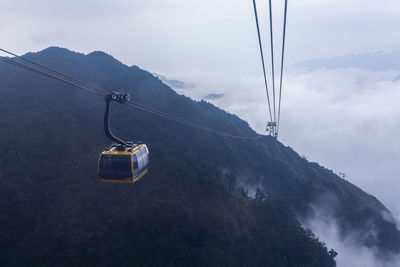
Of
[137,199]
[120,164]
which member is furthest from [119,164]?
[137,199]

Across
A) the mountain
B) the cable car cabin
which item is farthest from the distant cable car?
the mountain

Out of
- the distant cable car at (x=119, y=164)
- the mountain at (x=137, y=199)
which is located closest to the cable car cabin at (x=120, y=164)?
the distant cable car at (x=119, y=164)

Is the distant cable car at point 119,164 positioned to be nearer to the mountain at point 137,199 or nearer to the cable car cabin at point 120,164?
the cable car cabin at point 120,164

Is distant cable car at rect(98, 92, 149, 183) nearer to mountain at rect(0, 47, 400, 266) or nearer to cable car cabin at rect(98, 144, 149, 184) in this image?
cable car cabin at rect(98, 144, 149, 184)

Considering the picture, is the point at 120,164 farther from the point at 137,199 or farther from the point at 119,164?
the point at 137,199

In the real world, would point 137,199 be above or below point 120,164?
below

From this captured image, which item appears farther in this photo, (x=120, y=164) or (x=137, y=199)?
(x=137, y=199)

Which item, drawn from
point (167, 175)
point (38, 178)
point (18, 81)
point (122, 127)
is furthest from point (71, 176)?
point (18, 81)

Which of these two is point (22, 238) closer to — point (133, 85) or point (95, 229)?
point (95, 229)
